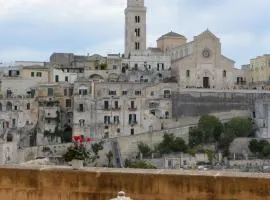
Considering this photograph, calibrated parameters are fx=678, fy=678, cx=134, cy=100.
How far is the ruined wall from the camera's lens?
59719mm

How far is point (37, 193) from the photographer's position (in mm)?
8258

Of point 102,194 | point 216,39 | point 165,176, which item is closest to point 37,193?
point 102,194

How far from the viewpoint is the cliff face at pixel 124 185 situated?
7.68 m

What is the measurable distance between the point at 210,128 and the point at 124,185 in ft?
155

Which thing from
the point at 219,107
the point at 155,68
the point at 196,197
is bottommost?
the point at 196,197

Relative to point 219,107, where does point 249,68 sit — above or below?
above

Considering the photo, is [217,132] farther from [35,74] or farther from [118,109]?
[35,74]

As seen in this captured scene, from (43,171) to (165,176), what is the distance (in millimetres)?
1521

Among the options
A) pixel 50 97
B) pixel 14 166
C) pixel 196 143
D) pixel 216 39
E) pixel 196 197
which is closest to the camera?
pixel 196 197

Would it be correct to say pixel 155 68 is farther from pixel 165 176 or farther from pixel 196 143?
pixel 165 176

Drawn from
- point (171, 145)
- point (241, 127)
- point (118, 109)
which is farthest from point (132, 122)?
point (241, 127)

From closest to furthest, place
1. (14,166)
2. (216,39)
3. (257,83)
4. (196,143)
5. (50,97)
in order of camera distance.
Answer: (14,166) → (196,143) → (50,97) → (216,39) → (257,83)

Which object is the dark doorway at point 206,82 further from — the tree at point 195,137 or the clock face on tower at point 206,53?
the tree at point 195,137

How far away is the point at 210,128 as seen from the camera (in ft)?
179
